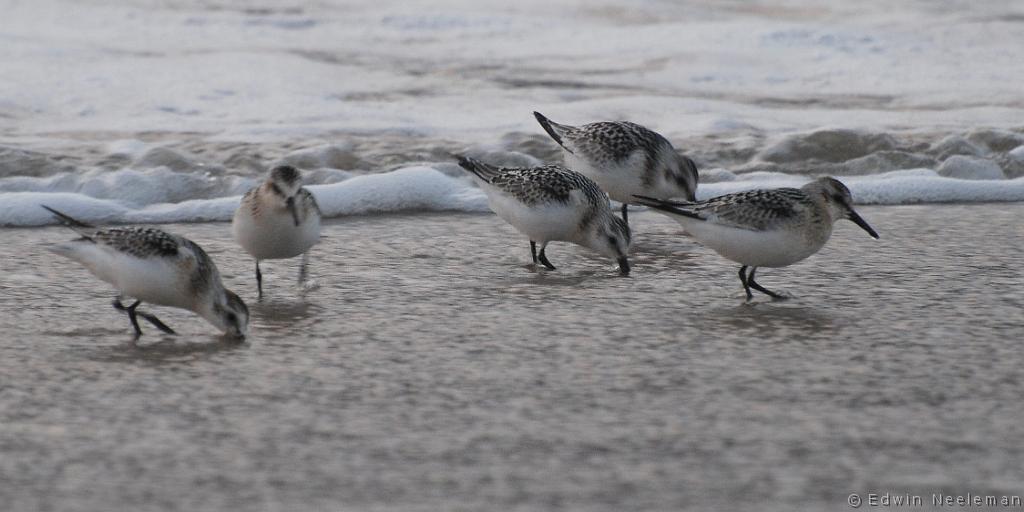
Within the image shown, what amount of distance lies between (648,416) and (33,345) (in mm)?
2315

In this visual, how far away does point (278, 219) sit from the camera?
597 centimetres

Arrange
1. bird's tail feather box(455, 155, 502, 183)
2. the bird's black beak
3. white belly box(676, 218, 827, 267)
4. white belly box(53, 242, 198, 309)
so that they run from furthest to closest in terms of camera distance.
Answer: bird's tail feather box(455, 155, 502, 183)
the bird's black beak
white belly box(676, 218, 827, 267)
white belly box(53, 242, 198, 309)

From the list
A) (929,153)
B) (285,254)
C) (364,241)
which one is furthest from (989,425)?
(929,153)

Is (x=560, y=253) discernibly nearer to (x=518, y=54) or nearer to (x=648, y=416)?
(x=648, y=416)

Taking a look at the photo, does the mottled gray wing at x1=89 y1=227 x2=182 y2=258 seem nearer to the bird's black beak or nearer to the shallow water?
the shallow water

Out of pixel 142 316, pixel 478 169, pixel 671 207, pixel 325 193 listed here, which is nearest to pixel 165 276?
pixel 142 316

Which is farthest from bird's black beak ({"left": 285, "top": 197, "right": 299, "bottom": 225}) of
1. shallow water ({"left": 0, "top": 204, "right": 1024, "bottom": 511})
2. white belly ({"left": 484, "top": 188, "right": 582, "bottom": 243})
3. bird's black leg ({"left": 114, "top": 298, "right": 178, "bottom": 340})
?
white belly ({"left": 484, "top": 188, "right": 582, "bottom": 243})

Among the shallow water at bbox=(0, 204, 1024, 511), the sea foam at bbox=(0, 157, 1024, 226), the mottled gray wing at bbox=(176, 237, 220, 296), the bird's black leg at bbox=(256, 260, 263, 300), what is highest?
the mottled gray wing at bbox=(176, 237, 220, 296)

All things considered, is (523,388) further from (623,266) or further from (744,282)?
(623,266)

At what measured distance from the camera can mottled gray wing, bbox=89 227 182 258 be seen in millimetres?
5199

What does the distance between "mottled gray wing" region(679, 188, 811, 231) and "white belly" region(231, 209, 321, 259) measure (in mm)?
1682

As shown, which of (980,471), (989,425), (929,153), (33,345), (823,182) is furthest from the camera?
(929,153)

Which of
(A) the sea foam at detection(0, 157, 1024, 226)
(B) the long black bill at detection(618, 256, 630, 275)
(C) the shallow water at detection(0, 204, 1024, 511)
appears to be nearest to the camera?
(C) the shallow water at detection(0, 204, 1024, 511)

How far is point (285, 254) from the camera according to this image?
6125 millimetres
